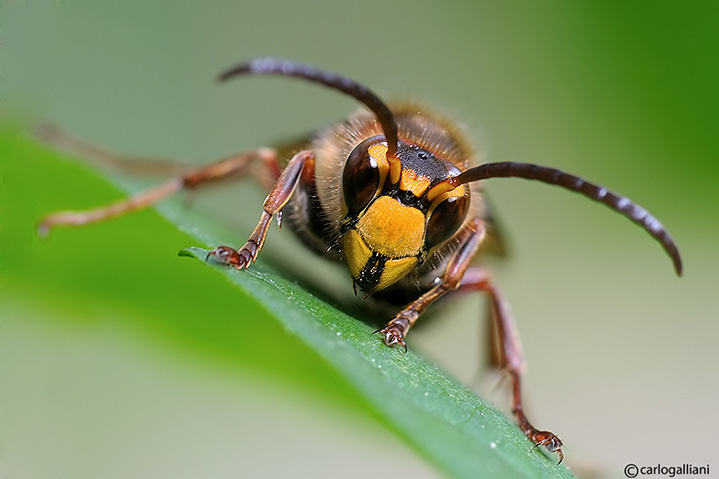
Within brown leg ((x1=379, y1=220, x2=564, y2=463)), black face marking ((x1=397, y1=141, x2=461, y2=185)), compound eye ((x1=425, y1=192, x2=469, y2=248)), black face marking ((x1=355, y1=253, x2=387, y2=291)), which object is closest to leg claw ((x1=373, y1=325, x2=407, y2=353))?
brown leg ((x1=379, y1=220, x2=564, y2=463))

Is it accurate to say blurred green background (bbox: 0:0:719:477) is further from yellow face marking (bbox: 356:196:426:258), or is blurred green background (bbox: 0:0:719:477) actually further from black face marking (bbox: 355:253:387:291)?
yellow face marking (bbox: 356:196:426:258)

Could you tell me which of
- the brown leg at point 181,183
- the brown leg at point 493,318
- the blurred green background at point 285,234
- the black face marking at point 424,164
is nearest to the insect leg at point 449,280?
the brown leg at point 493,318

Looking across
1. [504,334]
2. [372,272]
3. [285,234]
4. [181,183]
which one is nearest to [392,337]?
[372,272]

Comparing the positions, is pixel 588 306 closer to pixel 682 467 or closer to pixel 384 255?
pixel 682 467

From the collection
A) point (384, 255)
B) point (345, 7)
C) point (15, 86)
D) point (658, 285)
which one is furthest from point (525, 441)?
point (345, 7)

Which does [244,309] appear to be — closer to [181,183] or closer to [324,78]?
[181,183]
